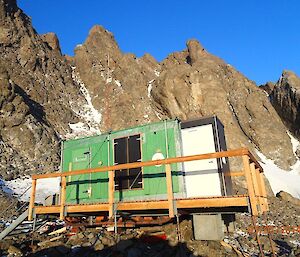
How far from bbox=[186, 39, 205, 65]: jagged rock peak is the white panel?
5307 centimetres

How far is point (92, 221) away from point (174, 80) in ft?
139

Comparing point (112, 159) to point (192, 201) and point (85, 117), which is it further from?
point (85, 117)

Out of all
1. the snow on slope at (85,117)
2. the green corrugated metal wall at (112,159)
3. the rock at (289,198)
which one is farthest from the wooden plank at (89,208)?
the snow on slope at (85,117)

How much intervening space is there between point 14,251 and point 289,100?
49470 millimetres

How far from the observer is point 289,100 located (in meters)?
49.3

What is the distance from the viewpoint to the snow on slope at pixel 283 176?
42.6 meters

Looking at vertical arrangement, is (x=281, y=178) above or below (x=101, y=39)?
below

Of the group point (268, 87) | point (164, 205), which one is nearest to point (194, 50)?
point (268, 87)

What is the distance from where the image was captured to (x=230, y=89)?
54812 millimetres

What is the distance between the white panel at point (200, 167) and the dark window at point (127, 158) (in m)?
2.17

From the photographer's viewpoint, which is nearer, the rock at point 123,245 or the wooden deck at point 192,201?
the wooden deck at point 192,201

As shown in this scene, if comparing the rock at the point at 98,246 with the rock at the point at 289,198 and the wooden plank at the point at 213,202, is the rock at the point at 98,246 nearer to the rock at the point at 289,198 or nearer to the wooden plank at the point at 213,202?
the wooden plank at the point at 213,202

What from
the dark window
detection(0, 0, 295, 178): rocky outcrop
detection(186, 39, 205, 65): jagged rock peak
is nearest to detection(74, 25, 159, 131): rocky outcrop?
detection(0, 0, 295, 178): rocky outcrop

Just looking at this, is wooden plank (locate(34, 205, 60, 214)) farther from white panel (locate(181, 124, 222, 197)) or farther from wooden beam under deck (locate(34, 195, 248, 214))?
white panel (locate(181, 124, 222, 197))
